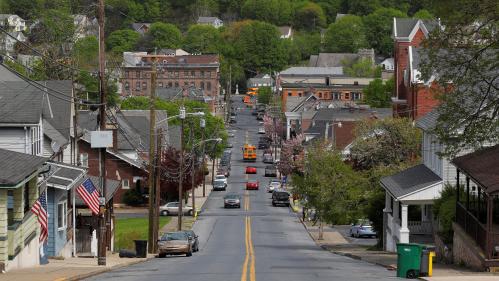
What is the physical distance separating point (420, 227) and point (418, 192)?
9.06ft

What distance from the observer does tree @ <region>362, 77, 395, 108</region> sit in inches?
6304

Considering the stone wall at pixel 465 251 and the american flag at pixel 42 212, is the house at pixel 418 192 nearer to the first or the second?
Answer: the stone wall at pixel 465 251

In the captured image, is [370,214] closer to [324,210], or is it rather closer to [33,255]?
[324,210]

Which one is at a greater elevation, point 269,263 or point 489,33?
point 489,33

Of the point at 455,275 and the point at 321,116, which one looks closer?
the point at 455,275

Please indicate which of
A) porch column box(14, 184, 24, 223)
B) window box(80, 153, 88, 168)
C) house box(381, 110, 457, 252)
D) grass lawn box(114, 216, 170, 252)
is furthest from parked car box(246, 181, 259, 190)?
porch column box(14, 184, 24, 223)

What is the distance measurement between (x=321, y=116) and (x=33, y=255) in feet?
327

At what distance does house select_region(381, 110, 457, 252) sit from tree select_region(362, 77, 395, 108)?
95.1 m

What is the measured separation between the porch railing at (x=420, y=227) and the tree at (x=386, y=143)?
17.4 m

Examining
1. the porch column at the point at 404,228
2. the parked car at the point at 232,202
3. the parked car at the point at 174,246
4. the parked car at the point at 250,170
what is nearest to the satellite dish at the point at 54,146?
the parked car at the point at 174,246

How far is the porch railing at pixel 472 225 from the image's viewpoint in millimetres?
41562

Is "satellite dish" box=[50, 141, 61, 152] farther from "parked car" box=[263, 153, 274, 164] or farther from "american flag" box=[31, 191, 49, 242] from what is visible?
"parked car" box=[263, 153, 274, 164]

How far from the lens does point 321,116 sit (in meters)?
142

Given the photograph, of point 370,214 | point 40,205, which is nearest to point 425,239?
point 370,214
